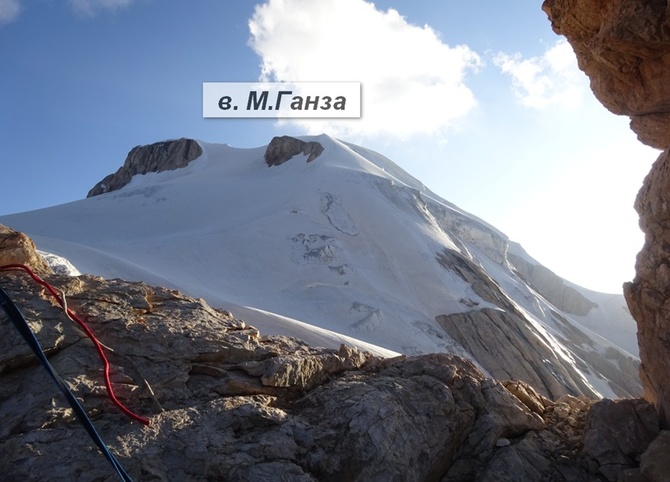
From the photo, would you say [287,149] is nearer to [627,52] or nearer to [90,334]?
[627,52]

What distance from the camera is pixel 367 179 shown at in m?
50.2

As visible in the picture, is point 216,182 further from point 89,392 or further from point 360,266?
point 89,392

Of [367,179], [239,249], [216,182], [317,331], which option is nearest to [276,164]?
[216,182]

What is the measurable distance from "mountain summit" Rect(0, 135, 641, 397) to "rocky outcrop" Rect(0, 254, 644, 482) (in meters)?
14.0

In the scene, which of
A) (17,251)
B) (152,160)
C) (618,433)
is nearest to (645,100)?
(618,433)

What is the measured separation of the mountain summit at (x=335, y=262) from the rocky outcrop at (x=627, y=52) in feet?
49.2

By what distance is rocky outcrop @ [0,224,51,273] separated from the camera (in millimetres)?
6801

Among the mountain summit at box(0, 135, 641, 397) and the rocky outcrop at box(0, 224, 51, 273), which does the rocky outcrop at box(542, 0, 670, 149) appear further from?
the mountain summit at box(0, 135, 641, 397)

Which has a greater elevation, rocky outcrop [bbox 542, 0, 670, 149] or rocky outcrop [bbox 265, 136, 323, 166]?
rocky outcrop [bbox 265, 136, 323, 166]

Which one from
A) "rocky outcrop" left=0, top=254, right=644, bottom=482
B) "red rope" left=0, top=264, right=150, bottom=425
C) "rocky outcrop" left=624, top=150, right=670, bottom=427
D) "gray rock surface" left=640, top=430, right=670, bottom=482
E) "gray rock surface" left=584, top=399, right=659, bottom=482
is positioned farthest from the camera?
"rocky outcrop" left=624, top=150, right=670, bottom=427

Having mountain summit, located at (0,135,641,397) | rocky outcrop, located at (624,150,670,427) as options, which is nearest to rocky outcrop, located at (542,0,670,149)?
rocky outcrop, located at (624,150,670,427)

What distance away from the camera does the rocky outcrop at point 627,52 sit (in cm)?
660

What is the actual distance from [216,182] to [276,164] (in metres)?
7.83

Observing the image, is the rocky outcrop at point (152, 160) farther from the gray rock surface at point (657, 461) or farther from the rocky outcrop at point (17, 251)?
A: the gray rock surface at point (657, 461)
